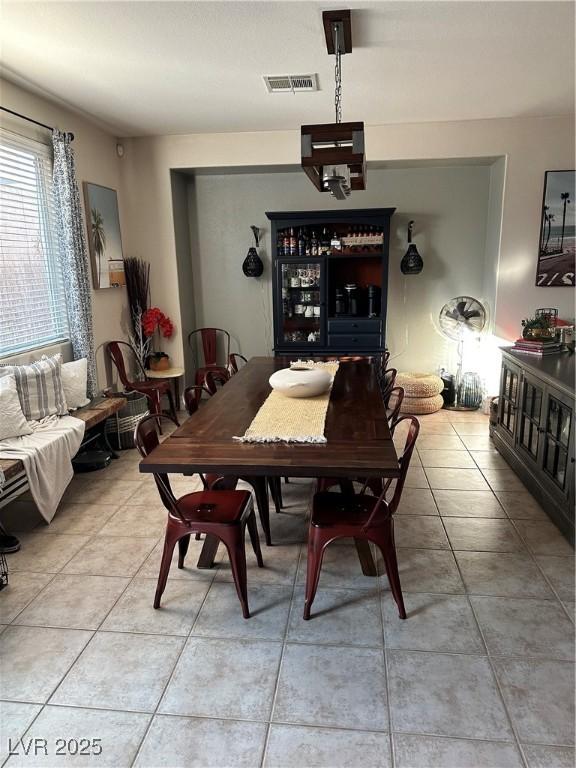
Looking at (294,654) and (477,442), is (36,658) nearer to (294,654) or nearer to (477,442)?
(294,654)

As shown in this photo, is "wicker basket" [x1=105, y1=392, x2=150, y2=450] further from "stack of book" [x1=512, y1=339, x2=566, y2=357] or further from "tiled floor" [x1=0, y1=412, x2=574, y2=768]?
"stack of book" [x1=512, y1=339, x2=566, y2=357]

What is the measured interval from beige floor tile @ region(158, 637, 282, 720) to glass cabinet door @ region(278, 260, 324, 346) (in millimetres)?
3384

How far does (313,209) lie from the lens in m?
5.09

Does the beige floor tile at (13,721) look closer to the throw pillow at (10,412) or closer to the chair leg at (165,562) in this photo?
the chair leg at (165,562)

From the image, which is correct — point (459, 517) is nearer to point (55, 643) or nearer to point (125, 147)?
point (55, 643)

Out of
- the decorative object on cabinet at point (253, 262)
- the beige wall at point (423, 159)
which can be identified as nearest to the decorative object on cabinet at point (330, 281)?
the decorative object on cabinet at point (253, 262)

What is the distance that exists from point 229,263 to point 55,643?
406 centimetres

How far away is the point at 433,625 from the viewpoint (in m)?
2.03

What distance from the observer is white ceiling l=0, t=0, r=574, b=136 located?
2.41m

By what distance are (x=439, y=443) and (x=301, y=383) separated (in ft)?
6.31

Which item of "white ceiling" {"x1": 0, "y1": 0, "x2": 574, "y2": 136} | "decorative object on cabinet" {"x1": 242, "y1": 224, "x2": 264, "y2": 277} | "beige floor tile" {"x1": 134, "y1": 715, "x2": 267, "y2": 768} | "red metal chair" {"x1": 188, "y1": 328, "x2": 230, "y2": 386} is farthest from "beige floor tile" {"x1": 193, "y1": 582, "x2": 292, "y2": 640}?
"decorative object on cabinet" {"x1": 242, "y1": 224, "x2": 264, "y2": 277}

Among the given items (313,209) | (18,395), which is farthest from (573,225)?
(18,395)

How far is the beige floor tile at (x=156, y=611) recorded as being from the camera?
80.9 inches

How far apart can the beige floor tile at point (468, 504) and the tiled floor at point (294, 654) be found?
0.06 meters
